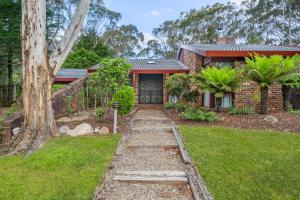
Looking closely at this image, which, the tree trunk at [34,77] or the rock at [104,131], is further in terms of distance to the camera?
the rock at [104,131]

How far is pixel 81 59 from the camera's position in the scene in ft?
101

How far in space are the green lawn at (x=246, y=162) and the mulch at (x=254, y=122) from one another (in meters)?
0.81

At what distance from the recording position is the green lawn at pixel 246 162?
4.72m

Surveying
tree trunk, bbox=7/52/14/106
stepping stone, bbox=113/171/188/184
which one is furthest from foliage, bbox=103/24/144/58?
stepping stone, bbox=113/171/188/184

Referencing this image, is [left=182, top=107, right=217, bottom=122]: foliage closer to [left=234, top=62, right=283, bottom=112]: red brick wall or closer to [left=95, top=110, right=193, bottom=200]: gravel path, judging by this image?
[left=95, top=110, right=193, bottom=200]: gravel path

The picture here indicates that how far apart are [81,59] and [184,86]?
20.5 m

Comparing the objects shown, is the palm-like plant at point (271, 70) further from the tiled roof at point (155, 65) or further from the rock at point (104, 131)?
the tiled roof at point (155, 65)

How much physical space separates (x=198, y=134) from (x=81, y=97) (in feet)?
21.8

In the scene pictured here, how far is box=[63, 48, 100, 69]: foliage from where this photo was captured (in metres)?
30.5

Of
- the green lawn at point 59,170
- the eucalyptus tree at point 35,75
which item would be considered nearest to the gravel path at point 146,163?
the green lawn at point 59,170

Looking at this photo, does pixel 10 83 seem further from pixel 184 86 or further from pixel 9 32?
pixel 184 86

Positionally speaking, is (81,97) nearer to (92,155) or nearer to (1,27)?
(92,155)

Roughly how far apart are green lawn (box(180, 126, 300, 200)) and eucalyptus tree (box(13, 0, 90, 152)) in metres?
3.54

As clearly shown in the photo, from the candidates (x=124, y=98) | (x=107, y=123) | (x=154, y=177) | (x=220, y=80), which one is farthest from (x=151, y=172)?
(x=220, y=80)
